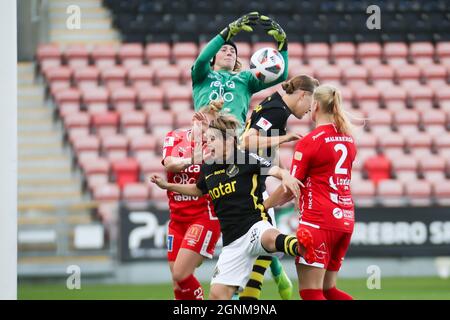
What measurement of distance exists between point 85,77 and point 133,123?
4.79 ft

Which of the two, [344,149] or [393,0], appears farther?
[393,0]

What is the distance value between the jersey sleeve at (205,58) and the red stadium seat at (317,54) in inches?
341

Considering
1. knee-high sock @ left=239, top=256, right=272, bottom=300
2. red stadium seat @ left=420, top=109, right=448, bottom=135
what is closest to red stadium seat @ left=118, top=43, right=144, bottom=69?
red stadium seat @ left=420, top=109, right=448, bottom=135

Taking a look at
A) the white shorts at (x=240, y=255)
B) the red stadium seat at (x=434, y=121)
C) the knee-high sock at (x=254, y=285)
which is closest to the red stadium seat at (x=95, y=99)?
the red stadium seat at (x=434, y=121)

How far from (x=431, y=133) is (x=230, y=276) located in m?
10.0

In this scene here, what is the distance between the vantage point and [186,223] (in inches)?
301

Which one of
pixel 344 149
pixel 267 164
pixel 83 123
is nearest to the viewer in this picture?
pixel 344 149

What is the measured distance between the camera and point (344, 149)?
6375 millimetres

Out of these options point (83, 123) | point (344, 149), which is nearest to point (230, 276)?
point (344, 149)

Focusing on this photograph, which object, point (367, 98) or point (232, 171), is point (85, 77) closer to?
point (367, 98)

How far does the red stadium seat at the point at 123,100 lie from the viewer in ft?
51.3

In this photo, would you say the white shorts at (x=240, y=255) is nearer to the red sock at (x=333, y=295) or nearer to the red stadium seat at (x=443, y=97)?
the red sock at (x=333, y=295)

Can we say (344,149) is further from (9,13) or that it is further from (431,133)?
(431,133)
